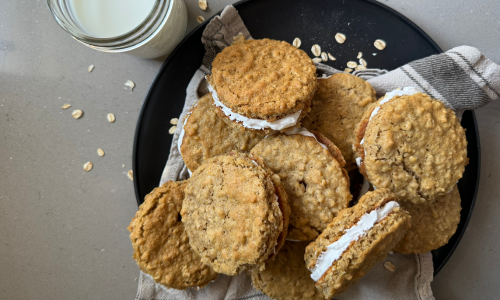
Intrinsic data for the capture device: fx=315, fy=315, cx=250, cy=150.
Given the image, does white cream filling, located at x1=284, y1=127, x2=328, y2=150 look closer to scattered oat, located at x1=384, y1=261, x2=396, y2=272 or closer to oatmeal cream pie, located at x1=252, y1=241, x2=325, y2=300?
oatmeal cream pie, located at x1=252, y1=241, x2=325, y2=300

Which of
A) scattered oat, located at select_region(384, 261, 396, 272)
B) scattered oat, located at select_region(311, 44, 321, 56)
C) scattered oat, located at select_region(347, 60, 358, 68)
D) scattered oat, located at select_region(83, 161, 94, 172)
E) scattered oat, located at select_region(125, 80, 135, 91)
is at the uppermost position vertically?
scattered oat, located at select_region(311, 44, 321, 56)

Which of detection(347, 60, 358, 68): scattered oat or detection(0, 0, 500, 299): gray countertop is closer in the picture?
detection(347, 60, 358, 68): scattered oat

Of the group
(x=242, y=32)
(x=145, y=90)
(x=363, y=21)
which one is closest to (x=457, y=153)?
(x=363, y=21)

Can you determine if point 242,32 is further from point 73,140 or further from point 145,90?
point 73,140

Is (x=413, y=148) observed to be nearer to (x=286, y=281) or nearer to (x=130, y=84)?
(x=286, y=281)

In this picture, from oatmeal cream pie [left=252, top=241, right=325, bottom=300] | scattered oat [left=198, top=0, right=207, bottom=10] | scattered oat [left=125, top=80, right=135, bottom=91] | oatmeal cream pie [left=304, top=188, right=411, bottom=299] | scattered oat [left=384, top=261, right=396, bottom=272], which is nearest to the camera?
oatmeal cream pie [left=304, top=188, right=411, bottom=299]

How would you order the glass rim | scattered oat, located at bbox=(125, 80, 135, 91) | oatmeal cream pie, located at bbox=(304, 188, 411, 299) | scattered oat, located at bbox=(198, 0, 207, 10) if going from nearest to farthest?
oatmeal cream pie, located at bbox=(304, 188, 411, 299), the glass rim, scattered oat, located at bbox=(198, 0, 207, 10), scattered oat, located at bbox=(125, 80, 135, 91)

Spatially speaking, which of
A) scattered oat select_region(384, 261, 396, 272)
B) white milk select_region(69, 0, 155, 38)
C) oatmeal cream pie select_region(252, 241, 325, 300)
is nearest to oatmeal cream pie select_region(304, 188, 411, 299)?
oatmeal cream pie select_region(252, 241, 325, 300)
